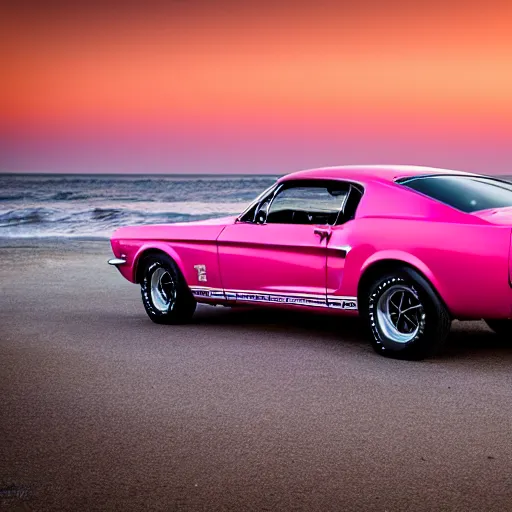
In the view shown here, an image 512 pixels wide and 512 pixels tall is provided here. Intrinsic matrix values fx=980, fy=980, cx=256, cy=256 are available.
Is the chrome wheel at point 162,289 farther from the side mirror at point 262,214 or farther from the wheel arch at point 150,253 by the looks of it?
the side mirror at point 262,214

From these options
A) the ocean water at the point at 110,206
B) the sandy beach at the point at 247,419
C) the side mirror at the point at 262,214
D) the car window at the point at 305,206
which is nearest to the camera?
the sandy beach at the point at 247,419

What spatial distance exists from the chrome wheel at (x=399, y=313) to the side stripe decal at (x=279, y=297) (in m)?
0.27

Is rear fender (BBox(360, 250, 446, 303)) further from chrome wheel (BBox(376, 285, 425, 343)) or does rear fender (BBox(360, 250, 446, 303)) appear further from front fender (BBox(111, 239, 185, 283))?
front fender (BBox(111, 239, 185, 283))

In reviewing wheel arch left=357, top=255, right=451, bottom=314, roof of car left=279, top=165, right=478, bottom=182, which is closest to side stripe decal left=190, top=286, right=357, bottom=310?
wheel arch left=357, top=255, right=451, bottom=314

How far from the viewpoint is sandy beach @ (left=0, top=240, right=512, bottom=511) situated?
174 inches

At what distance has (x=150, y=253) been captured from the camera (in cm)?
984

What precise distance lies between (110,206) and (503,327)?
36.2 metres

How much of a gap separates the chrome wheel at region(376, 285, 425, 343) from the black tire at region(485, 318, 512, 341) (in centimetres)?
131

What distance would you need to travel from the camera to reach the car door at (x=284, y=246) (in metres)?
8.17

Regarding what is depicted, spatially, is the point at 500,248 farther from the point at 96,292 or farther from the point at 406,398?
the point at 96,292

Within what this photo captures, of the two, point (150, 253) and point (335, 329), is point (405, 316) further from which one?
point (150, 253)

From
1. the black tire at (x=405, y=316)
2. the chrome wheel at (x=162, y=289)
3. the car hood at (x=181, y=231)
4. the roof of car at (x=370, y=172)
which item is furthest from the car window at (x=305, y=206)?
the chrome wheel at (x=162, y=289)

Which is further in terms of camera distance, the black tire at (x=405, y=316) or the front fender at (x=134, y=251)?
the front fender at (x=134, y=251)

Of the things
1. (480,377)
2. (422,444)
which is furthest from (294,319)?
(422,444)
